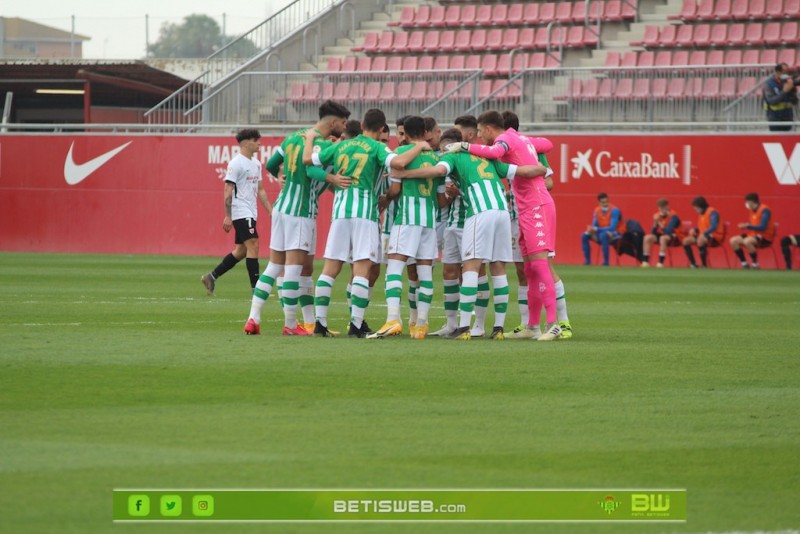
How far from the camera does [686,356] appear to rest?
428 inches

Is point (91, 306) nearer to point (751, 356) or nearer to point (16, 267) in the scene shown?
point (751, 356)

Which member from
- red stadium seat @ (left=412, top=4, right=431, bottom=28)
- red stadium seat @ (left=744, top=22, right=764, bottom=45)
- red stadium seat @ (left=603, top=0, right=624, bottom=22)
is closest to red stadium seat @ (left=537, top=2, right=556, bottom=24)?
red stadium seat @ (left=603, top=0, right=624, bottom=22)

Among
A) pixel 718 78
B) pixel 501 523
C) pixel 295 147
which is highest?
pixel 718 78

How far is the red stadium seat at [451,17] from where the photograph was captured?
34.0m

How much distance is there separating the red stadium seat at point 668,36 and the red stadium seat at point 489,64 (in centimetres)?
381

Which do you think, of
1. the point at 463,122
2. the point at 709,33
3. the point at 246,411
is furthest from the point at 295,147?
the point at 709,33

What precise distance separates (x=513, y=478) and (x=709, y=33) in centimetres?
2575

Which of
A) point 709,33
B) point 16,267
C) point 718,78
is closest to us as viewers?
point 16,267

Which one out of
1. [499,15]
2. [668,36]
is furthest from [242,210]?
[499,15]

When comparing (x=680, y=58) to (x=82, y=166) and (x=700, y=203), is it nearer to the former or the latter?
(x=700, y=203)

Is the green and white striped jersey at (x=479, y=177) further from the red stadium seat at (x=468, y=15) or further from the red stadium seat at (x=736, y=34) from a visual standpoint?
the red stadium seat at (x=468, y=15)

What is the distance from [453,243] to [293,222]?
1.61 metres

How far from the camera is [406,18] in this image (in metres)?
34.7

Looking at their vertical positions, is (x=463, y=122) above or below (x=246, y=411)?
above
